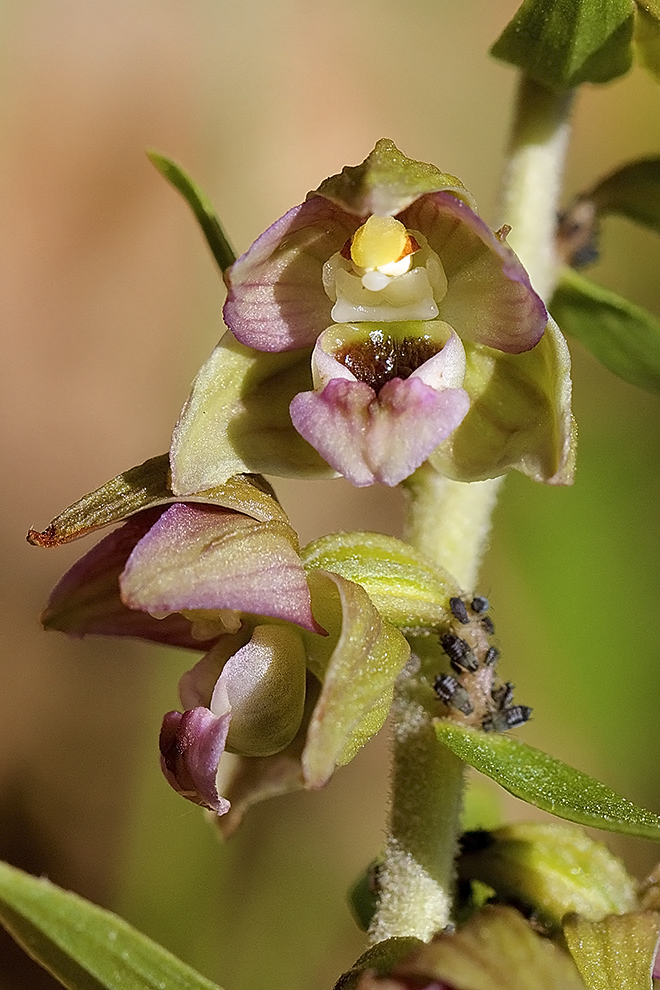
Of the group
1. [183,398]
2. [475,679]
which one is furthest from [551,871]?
[183,398]

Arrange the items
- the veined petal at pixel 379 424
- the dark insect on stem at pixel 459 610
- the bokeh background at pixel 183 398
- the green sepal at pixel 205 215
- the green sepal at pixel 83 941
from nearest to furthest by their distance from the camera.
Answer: the green sepal at pixel 83 941 < the veined petal at pixel 379 424 < the dark insect on stem at pixel 459 610 < the green sepal at pixel 205 215 < the bokeh background at pixel 183 398

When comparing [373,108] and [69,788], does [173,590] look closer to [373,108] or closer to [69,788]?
[69,788]

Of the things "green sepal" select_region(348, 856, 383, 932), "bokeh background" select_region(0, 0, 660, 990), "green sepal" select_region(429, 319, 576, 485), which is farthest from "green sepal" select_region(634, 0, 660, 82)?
"bokeh background" select_region(0, 0, 660, 990)

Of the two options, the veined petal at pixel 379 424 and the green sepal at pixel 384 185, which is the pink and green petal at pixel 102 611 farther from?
the green sepal at pixel 384 185

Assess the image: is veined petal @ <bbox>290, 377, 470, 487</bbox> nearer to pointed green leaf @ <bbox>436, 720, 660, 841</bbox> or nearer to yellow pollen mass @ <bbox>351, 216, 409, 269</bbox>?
yellow pollen mass @ <bbox>351, 216, 409, 269</bbox>

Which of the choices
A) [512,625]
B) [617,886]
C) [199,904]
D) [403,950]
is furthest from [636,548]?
[403,950]

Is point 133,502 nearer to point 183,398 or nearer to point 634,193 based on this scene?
point 634,193

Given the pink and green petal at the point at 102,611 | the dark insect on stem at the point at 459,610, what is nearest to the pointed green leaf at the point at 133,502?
the pink and green petal at the point at 102,611
